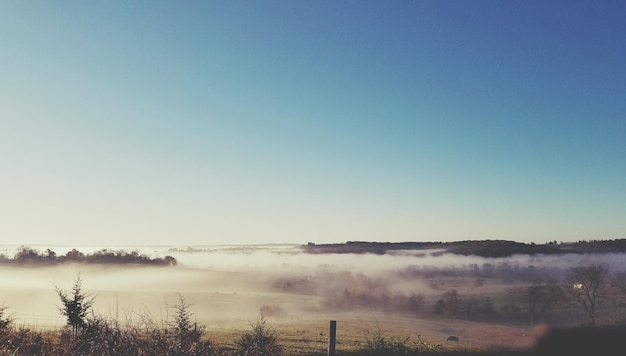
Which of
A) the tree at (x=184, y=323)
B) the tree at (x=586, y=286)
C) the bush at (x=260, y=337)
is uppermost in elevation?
the tree at (x=184, y=323)

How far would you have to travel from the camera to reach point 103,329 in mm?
15359

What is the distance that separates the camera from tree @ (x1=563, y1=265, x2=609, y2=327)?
452 ft

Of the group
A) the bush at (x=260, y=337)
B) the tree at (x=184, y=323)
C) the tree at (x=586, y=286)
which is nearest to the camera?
the tree at (x=184, y=323)

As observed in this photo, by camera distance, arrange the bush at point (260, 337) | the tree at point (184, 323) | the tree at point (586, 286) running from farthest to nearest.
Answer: the tree at point (586, 286)
the bush at point (260, 337)
the tree at point (184, 323)

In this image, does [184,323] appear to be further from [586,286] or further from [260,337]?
[586,286]

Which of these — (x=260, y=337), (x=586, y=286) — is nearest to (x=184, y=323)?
(x=260, y=337)

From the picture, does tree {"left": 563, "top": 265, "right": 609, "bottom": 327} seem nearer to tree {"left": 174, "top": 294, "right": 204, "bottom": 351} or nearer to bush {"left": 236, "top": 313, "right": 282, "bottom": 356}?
bush {"left": 236, "top": 313, "right": 282, "bottom": 356}

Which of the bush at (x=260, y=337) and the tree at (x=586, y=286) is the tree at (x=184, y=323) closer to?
the bush at (x=260, y=337)

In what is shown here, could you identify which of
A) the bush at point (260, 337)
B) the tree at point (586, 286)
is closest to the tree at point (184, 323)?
the bush at point (260, 337)

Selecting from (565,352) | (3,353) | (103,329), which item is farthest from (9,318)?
(565,352)

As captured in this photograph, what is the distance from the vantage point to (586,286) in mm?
142250

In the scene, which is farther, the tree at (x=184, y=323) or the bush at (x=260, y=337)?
the bush at (x=260, y=337)

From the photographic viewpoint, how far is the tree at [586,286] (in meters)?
138

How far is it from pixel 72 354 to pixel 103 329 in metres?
2.93
